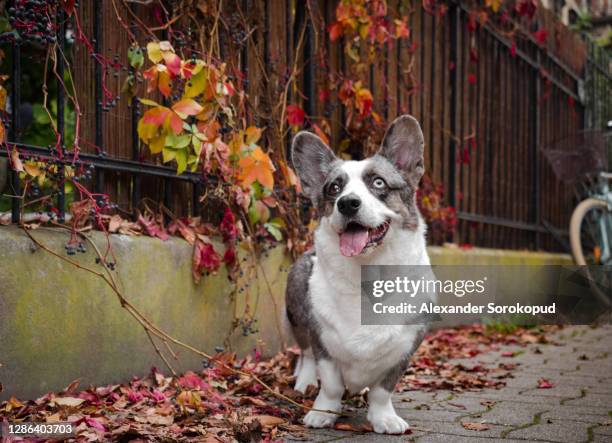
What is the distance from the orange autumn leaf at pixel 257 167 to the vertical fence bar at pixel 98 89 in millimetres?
747

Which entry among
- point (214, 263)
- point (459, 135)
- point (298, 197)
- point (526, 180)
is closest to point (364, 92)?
point (298, 197)

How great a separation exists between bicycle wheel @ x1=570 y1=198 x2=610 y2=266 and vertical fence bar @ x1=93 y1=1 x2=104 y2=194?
16.8ft

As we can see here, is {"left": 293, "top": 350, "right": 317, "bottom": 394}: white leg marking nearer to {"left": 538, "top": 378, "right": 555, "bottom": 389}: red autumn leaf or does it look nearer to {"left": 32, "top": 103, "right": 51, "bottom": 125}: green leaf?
{"left": 538, "top": 378, "right": 555, "bottom": 389}: red autumn leaf

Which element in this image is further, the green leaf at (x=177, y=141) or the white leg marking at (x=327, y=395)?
the green leaf at (x=177, y=141)

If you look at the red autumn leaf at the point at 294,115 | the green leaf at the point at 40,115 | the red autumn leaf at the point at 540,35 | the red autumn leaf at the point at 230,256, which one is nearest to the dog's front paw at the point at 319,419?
the red autumn leaf at the point at 230,256

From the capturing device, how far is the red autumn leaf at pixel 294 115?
4762mm

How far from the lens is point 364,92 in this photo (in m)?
5.29

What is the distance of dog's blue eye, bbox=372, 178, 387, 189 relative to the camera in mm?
3145

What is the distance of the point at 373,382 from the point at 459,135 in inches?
184

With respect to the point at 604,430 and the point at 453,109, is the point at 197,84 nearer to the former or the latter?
the point at 604,430

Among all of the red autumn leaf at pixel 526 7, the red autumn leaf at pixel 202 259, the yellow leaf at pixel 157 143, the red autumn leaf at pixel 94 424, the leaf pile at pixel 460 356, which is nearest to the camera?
the red autumn leaf at pixel 94 424

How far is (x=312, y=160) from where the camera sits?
3.45 meters

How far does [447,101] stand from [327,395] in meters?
4.55

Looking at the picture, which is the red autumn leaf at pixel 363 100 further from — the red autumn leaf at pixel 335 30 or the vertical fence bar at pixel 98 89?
the vertical fence bar at pixel 98 89
